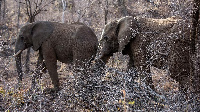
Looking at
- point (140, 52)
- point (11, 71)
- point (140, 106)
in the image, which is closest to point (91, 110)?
point (140, 106)

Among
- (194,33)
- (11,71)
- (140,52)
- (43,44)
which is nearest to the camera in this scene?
(194,33)

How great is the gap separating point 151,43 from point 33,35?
11.8ft

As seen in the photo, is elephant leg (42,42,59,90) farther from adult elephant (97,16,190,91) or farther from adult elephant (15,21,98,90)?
adult elephant (97,16,190,91)

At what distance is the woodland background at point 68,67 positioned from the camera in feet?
11.1

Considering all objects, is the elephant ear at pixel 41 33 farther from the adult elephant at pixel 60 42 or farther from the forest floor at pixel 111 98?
the forest floor at pixel 111 98

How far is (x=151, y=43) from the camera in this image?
4.79 m

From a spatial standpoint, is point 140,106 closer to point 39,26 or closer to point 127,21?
point 127,21

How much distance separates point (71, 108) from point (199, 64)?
2431mm

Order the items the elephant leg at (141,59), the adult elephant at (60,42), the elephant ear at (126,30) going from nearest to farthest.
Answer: the elephant leg at (141,59) < the elephant ear at (126,30) < the adult elephant at (60,42)

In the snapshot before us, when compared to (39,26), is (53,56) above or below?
below

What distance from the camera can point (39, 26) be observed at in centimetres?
665

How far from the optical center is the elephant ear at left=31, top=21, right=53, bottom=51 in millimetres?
6445

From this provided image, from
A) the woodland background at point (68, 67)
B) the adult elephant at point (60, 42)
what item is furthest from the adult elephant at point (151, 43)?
the adult elephant at point (60, 42)

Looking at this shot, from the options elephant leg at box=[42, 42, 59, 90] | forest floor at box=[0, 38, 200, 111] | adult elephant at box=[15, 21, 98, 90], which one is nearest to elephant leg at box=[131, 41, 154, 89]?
forest floor at box=[0, 38, 200, 111]
